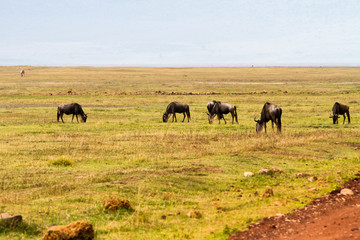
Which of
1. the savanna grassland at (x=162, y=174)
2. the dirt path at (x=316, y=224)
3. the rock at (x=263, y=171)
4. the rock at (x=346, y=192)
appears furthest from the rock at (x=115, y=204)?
the rock at (x=263, y=171)

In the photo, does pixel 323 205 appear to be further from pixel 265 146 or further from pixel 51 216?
pixel 265 146

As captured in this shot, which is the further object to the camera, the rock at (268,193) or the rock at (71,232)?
the rock at (268,193)

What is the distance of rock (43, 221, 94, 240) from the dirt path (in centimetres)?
290

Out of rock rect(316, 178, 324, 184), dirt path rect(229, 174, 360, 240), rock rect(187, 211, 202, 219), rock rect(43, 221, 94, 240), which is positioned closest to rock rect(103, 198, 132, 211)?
rock rect(187, 211, 202, 219)

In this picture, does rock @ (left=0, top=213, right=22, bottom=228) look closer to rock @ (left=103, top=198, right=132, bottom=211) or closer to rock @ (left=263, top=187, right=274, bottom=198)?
rock @ (left=103, top=198, right=132, bottom=211)

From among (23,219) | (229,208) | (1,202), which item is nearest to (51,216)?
(23,219)

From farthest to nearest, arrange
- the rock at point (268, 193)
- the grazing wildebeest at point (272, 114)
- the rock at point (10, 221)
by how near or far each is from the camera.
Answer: the grazing wildebeest at point (272, 114), the rock at point (268, 193), the rock at point (10, 221)

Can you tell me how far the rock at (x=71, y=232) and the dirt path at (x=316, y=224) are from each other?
2905mm

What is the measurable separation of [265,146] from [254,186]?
699cm

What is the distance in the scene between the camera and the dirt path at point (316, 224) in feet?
27.8

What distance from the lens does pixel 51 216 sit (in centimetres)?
996

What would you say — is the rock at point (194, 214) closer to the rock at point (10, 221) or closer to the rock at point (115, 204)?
the rock at point (115, 204)

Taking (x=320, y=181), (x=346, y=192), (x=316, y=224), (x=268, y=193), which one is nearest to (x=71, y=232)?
(x=316, y=224)

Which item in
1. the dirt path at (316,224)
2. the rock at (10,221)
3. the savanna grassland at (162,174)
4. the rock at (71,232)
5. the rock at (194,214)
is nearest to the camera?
the rock at (71,232)
